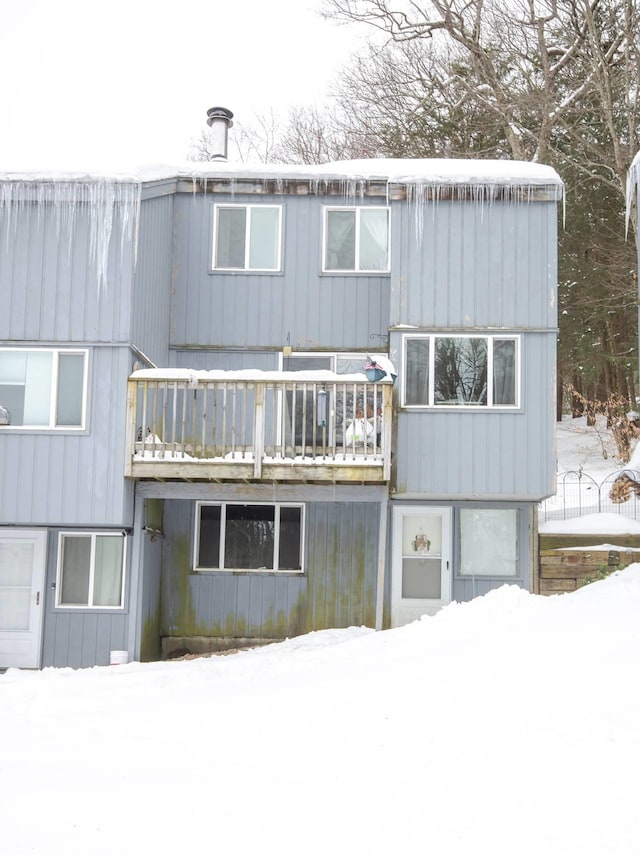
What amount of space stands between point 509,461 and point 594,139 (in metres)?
12.4

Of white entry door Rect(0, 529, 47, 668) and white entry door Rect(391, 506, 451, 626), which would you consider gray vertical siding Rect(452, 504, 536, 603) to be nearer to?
white entry door Rect(391, 506, 451, 626)

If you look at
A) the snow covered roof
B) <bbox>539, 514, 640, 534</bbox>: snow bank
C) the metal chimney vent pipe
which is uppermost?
the metal chimney vent pipe

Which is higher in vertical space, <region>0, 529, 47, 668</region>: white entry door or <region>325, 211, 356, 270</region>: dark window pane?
<region>325, 211, 356, 270</region>: dark window pane

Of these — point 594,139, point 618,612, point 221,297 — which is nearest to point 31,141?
point 594,139

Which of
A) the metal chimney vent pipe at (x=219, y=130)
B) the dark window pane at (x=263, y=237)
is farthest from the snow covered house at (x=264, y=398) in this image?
the metal chimney vent pipe at (x=219, y=130)

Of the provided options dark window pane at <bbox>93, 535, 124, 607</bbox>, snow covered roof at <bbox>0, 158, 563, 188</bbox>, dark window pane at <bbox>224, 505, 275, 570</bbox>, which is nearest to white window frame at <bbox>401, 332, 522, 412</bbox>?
snow covered roof at <bbox>0, 158, 563, 188</bbox>

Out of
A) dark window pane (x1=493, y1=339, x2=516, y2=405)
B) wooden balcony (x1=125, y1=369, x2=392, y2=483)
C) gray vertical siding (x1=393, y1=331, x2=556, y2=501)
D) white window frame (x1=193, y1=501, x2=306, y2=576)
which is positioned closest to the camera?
wooden balcony (x1=125, y1=369, x2=392, y2=483)

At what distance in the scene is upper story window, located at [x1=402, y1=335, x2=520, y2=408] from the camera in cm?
1205

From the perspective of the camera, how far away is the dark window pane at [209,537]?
13.1 metres

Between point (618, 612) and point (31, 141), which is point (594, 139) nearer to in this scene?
point (618, 612)

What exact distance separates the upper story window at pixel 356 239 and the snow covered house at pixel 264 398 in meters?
0.03

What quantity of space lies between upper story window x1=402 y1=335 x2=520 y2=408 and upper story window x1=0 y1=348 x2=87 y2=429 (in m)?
4.36

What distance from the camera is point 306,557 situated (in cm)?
1296

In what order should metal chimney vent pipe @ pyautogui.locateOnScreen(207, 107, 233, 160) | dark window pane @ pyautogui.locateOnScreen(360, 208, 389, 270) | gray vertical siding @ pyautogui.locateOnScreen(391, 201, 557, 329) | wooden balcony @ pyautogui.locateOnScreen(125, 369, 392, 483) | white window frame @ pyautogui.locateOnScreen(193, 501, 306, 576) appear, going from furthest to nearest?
metal chimney vent pipe @ pyautogui.locateOnScreen(207, 107, 233, 160)
dark window pane @ pyautogui.locateOnScreen(360, 208, 389, 270)
white window frame @ pyautogui.locateOnScreen(193, 501, 306, 576)
gray vertical siding @ pyautogui.locateOnScreen(391, 201, 557, 329)
wooden balcony @ pyautogui.locateOnScreen(125, 369, 392, 483)
